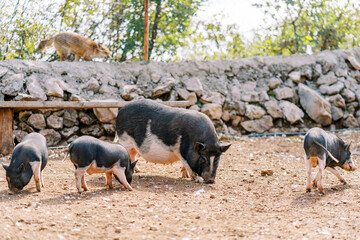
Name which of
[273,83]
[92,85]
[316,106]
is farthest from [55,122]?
[316,106]

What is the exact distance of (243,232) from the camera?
384 cm

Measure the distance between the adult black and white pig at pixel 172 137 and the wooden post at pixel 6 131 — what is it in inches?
100

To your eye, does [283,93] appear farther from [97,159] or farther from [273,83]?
[97,159]

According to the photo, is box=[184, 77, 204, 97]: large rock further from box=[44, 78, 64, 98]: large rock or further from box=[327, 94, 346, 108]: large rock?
box=[327, 94, 346, 108]: large rock

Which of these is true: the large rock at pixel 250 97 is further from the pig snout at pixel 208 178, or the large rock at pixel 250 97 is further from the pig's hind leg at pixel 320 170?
the pig's hind leg at pixel 320 170

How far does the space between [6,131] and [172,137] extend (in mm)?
3519

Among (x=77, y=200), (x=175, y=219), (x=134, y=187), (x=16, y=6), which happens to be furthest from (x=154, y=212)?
(x=16, y=6)

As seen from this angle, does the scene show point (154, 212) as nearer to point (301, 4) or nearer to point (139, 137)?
point (139, 137)

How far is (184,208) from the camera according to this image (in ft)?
15.4

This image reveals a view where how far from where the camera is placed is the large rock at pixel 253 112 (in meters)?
10.9

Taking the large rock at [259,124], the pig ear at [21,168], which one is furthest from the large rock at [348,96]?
the pig ear at [21,168]

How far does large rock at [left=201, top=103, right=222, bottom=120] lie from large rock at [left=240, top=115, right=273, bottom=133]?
2.48ft

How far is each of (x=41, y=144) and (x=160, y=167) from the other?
8.16 ft

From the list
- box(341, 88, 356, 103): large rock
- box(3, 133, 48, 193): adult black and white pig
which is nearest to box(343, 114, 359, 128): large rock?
box(341, 88, 356, 103): large rock
